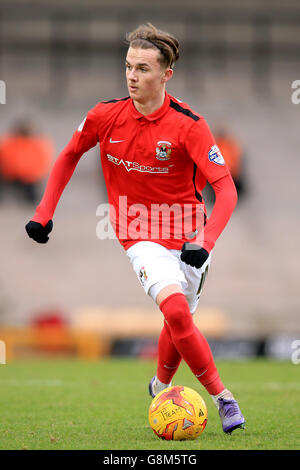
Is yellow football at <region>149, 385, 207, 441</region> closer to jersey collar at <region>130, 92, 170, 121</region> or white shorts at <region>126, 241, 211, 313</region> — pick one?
white shorts at <region>126, 241, 211, 313</region>

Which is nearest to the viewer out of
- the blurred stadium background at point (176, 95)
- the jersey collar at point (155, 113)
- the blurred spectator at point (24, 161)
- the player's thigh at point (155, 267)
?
the player's thigh at point (155, 267)

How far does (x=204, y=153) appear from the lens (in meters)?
5.42

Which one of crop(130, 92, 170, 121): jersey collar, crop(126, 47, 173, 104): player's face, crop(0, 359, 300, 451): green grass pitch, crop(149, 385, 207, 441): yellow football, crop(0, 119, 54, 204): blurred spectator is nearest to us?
crop(0, 359, 300, 451): green grass pitch

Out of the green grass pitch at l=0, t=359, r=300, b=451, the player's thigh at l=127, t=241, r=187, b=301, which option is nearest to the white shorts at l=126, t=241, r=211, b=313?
the player's thigh at l=127, t=241, r=187, b=301

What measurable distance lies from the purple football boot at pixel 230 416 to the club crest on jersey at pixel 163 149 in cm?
165

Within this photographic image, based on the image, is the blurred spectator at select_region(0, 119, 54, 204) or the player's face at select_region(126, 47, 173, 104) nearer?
the player's face at select_region(126, 47, 173, 104)

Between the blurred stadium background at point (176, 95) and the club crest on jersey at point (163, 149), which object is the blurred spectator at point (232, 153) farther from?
the club crest on jersey at point (163, 149)

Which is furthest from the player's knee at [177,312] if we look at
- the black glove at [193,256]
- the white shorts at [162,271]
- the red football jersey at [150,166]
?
the red football jersey at [150,166]

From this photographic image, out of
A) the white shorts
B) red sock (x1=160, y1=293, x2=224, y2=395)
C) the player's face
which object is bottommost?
red sock (x1=160, y1=293, x2=224, y2=395)

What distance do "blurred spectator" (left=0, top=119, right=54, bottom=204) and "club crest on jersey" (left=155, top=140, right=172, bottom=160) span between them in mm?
13200

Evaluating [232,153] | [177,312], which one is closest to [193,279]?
[177,312]

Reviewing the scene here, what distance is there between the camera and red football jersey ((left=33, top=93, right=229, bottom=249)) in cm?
552

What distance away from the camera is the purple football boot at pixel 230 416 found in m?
5.31
